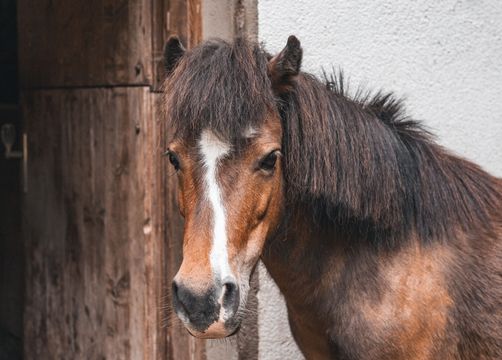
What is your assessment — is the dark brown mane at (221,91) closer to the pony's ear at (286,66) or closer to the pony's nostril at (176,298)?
the pony's ear at (286,66)

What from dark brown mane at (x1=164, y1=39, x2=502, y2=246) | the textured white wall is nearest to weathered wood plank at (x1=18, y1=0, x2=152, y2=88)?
the textured white wall

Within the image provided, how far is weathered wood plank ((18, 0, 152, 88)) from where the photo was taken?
140 inches

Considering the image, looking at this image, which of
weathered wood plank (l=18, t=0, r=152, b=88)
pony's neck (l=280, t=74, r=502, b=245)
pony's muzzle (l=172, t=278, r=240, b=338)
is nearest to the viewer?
pony's muzzle (l=172, t=278, r=240, b=338)

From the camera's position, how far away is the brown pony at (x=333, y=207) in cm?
235

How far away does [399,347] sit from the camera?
2.57m

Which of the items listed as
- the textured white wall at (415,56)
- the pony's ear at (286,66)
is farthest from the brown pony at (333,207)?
the textured white wall at (415,56)

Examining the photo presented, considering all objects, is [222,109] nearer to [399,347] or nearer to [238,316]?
[238,316]

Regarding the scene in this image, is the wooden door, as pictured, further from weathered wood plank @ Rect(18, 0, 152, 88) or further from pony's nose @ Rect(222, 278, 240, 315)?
pony's nose @ Rect(222, 278, 240, 315)

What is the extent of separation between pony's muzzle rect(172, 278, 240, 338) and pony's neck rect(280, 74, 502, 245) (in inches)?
19.9

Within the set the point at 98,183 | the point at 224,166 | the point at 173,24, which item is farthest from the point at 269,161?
the point at 98,183

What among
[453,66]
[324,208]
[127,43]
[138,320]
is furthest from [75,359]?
[453,66]

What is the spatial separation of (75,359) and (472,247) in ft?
7.61

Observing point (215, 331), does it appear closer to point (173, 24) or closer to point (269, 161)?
point (269, 161)

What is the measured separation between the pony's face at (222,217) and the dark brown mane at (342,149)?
0.22 feet
